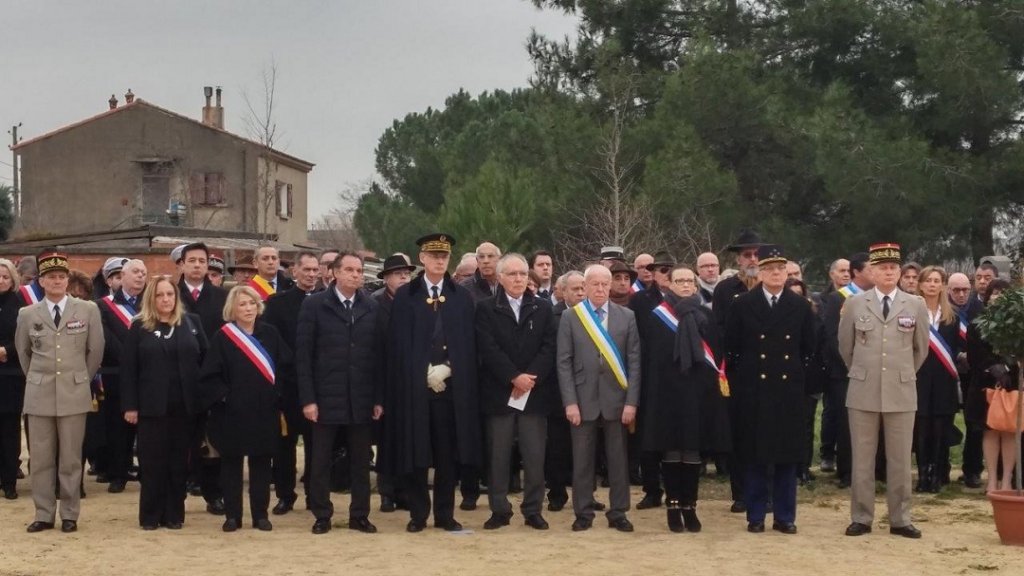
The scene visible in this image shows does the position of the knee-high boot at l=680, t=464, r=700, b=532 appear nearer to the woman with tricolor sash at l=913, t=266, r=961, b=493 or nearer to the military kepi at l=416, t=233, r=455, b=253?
the military kepi at l=416, t=233, r=455, b=253

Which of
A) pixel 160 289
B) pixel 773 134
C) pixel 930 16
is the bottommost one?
pixel 160 289

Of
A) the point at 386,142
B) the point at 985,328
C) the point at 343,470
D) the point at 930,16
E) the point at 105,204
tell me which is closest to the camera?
the point at 985,328

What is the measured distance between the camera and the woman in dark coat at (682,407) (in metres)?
9.77

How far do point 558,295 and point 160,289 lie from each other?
3.88 m

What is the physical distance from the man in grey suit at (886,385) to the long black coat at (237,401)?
13.6ft

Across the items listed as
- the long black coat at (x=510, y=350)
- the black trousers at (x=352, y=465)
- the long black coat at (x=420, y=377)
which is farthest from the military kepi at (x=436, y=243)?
the black trousers at (x=352, y=465)

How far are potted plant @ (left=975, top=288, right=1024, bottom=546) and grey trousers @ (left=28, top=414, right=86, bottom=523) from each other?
21.0 ft

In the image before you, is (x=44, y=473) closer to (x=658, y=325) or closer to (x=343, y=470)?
(x=343, y=470)

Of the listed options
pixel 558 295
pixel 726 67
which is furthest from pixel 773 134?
pixel 558 295

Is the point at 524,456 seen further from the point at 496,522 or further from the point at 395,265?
the point at 395,265

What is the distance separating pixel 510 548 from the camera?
30.3 ft

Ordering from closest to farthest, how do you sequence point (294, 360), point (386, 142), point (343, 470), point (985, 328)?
point (985, 328)
point (294, 360)
point (343, 470)
point (386, 142)

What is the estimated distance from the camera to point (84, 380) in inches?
396

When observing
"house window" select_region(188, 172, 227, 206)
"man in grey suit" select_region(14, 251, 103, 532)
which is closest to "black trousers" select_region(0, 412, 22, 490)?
"man in grey suit" select_region(14, 251, 103, 532)
